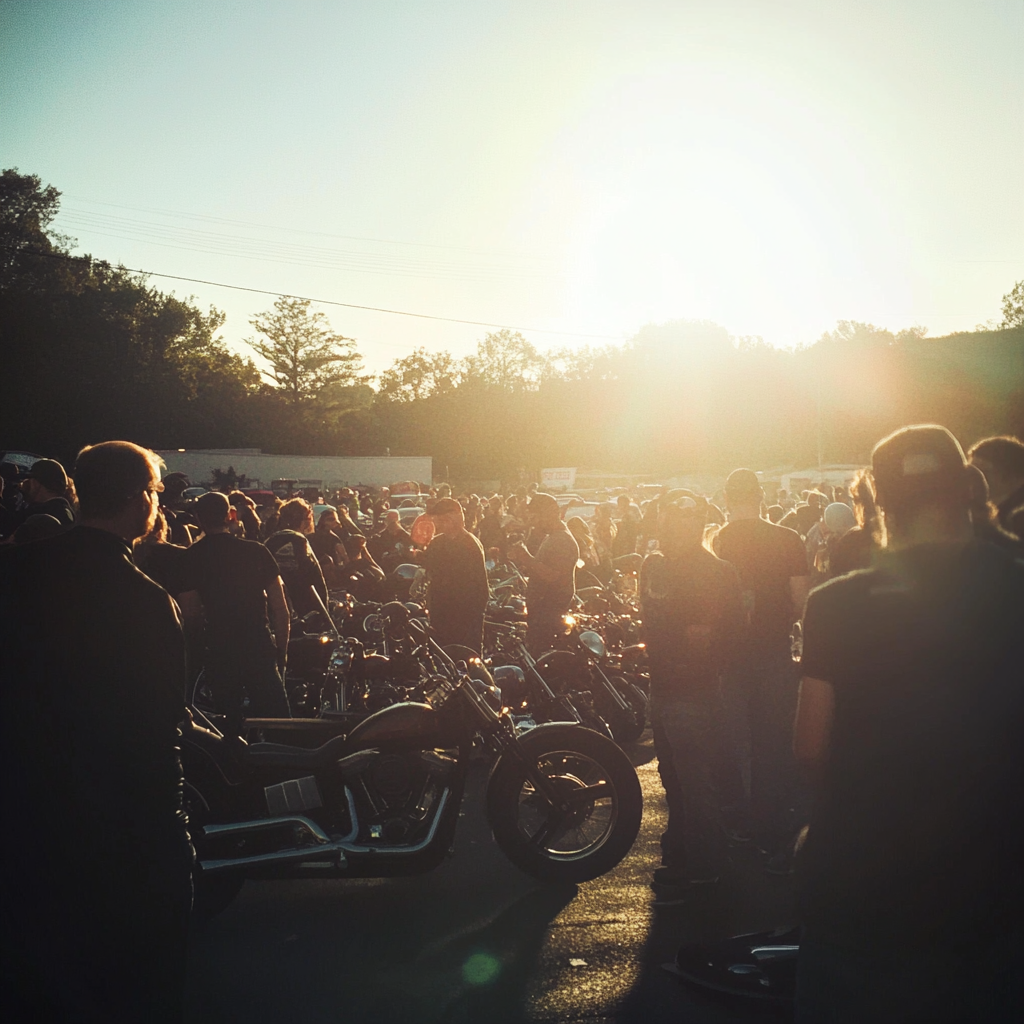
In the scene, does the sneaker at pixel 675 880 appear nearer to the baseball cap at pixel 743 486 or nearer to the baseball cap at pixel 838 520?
the baseball cap at pixel 743 486

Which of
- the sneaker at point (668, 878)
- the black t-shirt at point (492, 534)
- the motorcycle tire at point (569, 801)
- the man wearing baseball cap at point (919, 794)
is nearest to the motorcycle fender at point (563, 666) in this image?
the motorcycle tire at point (569, 801)

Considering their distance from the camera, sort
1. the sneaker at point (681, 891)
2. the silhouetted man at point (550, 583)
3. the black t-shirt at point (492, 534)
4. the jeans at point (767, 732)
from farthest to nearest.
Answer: the black t-shirt at point (492, 534) → the silhouetted man at point (550, 583) → the jeans at point (767, 732) → the sneaker at point (681, 891)

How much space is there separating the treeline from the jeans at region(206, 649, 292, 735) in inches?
1770

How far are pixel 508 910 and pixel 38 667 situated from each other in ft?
10.7

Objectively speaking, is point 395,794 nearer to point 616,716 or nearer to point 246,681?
point 246,681

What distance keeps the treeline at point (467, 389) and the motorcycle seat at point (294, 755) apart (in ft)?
154

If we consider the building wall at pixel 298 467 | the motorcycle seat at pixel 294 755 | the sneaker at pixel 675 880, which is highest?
the building wall at pixel 298 467

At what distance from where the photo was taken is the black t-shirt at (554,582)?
8.65 meters

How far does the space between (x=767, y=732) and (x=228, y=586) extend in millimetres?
3453

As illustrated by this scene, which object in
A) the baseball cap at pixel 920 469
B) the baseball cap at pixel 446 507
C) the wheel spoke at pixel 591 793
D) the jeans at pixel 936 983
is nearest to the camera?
the jeans at pixel 936 983

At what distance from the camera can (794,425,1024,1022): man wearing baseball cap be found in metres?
1.97

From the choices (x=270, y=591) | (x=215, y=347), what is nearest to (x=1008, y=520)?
(x=270, y=591)

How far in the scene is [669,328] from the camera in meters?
92.2

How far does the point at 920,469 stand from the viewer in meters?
2.22
